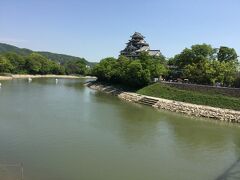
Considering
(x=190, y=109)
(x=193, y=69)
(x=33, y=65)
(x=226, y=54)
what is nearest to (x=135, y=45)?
(x=226, y=54)

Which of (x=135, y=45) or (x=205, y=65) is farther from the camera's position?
(x=135, y=45)

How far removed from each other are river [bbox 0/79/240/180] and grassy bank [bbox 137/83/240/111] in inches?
203

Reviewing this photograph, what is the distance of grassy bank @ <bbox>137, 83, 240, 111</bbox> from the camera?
3431 centimetres

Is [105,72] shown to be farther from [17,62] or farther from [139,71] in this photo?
[17,62]

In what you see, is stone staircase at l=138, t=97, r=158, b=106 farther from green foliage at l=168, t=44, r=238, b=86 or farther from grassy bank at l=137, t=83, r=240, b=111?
green foliage at l=168, t=44, r=238, b=86

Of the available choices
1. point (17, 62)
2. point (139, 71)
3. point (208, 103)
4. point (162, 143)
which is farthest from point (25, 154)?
point (17, 62)

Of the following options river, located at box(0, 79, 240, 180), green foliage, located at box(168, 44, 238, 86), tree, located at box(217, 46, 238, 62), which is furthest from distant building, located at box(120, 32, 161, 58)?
river, located at box(0, 79, 240, 180)

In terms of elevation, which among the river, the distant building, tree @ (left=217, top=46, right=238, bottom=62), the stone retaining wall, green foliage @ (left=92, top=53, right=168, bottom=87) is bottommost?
the river

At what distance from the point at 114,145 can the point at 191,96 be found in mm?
20374

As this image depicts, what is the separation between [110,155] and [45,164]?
3824 mm

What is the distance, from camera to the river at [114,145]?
50.9 feet

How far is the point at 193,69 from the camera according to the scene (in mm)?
46750

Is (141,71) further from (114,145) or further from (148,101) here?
(114,145)

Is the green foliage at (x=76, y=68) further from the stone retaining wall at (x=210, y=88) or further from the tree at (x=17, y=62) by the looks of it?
the stone retaining wall at (x=210, y=88)
